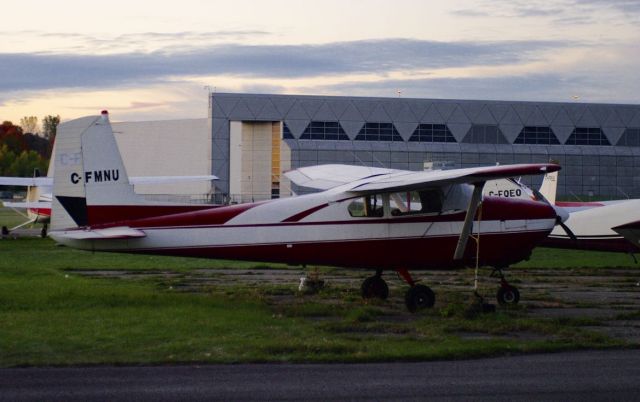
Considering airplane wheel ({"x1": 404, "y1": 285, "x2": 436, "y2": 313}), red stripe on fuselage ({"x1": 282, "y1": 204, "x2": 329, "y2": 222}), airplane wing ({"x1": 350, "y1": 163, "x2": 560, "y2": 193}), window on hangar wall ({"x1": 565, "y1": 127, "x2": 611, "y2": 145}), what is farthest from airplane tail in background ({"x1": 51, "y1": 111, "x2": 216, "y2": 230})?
window on hangar wall ({"x1": 565, "y1": 127, "x2": 611, "y2": 145})

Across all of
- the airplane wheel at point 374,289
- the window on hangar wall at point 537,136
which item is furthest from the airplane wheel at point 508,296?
the window on hangar wall at point 537,136

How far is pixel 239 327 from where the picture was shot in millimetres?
12469

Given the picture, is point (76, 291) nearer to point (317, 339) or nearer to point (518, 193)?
point (317, 339)

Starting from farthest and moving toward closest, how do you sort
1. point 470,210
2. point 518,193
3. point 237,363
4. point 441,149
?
point 441,149, point 518,193, point 470,210, point 237,363

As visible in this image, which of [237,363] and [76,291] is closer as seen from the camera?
[237,363]

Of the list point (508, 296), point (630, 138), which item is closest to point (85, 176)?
point (508, 296)

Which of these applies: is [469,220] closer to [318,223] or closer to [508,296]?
[508,296]

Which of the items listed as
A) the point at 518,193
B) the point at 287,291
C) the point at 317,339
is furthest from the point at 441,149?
the point at 317,339

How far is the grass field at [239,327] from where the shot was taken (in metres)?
10.6

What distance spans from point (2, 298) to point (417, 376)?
782 cm

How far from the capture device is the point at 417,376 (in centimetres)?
941

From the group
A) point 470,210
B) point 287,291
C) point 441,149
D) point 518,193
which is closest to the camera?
point 470,210

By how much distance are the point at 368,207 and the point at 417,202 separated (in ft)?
2.51

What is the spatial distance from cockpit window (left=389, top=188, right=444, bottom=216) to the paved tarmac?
200 inches
